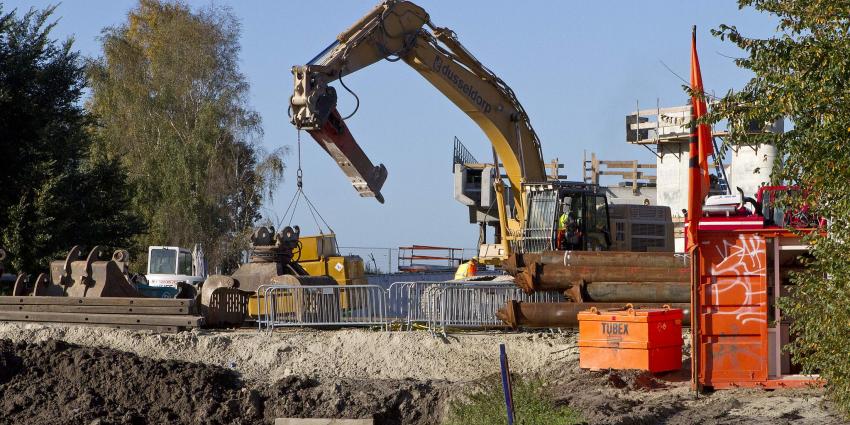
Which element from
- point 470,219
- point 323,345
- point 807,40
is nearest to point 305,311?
point 323,345

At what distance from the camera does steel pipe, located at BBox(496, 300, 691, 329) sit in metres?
17.7

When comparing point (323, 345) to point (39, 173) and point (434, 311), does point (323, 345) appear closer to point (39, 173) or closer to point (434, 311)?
point (434, 311)

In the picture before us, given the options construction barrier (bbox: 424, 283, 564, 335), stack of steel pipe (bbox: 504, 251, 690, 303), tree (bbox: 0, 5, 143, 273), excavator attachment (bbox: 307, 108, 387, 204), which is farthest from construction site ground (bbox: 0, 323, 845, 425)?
tree (bbox: 0, 5, 143, 273)

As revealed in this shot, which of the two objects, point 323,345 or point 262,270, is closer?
point 323,345

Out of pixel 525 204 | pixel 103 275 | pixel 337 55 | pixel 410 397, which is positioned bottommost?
pixel 410 397

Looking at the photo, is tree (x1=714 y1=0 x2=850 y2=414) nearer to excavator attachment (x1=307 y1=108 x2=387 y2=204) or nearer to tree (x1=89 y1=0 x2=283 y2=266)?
excavator attachment (x1=307 y1=108 x2=387 y2=204)

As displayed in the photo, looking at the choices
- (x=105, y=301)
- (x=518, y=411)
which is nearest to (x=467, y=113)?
(x=105, y=301)

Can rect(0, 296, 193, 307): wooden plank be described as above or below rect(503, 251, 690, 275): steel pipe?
below

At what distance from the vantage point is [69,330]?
1872 centimetres

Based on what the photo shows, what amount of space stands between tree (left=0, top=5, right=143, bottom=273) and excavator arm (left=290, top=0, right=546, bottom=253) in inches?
445

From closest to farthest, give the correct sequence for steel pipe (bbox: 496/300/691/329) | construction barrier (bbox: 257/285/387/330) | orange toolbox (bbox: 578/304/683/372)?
1. orange toolbox (bbox: 578/304/683/372)
2. steel pipe (bbox: 496/300/691/329)
3. construction barrier (bbox: 257/285/387/330)

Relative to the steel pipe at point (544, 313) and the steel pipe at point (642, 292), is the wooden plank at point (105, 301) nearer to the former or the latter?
the steel pipe at point (544, 313)

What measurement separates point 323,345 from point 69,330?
4312mm

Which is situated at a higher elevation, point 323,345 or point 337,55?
point 337,55
